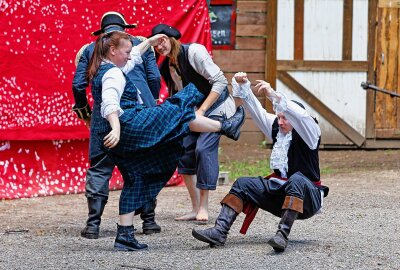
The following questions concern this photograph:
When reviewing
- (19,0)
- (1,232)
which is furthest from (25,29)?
(1,232)

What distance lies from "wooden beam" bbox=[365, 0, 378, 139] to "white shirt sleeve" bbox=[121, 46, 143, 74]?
7751 mm

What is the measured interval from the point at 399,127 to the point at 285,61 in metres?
1.92

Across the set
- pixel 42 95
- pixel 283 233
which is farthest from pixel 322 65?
pixel 283 233

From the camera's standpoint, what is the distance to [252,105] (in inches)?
263

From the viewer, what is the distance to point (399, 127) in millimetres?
14578

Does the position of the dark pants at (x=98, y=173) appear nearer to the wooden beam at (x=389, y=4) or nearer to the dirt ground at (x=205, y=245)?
the dirt ground at (x=205, y=245)

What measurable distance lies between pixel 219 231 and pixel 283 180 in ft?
1.82

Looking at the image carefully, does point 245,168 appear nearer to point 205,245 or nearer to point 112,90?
point 205,245

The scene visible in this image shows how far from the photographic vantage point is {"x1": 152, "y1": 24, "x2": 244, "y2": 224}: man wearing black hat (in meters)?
7.71

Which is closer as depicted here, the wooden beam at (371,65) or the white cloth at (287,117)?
the white cloth at (287,117)

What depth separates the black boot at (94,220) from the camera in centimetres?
721

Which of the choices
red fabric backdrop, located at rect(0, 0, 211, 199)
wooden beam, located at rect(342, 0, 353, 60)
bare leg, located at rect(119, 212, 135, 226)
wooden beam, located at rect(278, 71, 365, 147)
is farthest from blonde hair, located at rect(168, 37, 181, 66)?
wooden beam, located at rect(342, 0, 353, 60)

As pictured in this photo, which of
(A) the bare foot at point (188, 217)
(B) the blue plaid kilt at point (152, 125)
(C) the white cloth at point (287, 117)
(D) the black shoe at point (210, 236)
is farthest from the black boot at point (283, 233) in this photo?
(A) the bare foot at point (188, 217)

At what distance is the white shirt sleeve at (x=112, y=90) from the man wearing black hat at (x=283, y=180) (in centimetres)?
77
